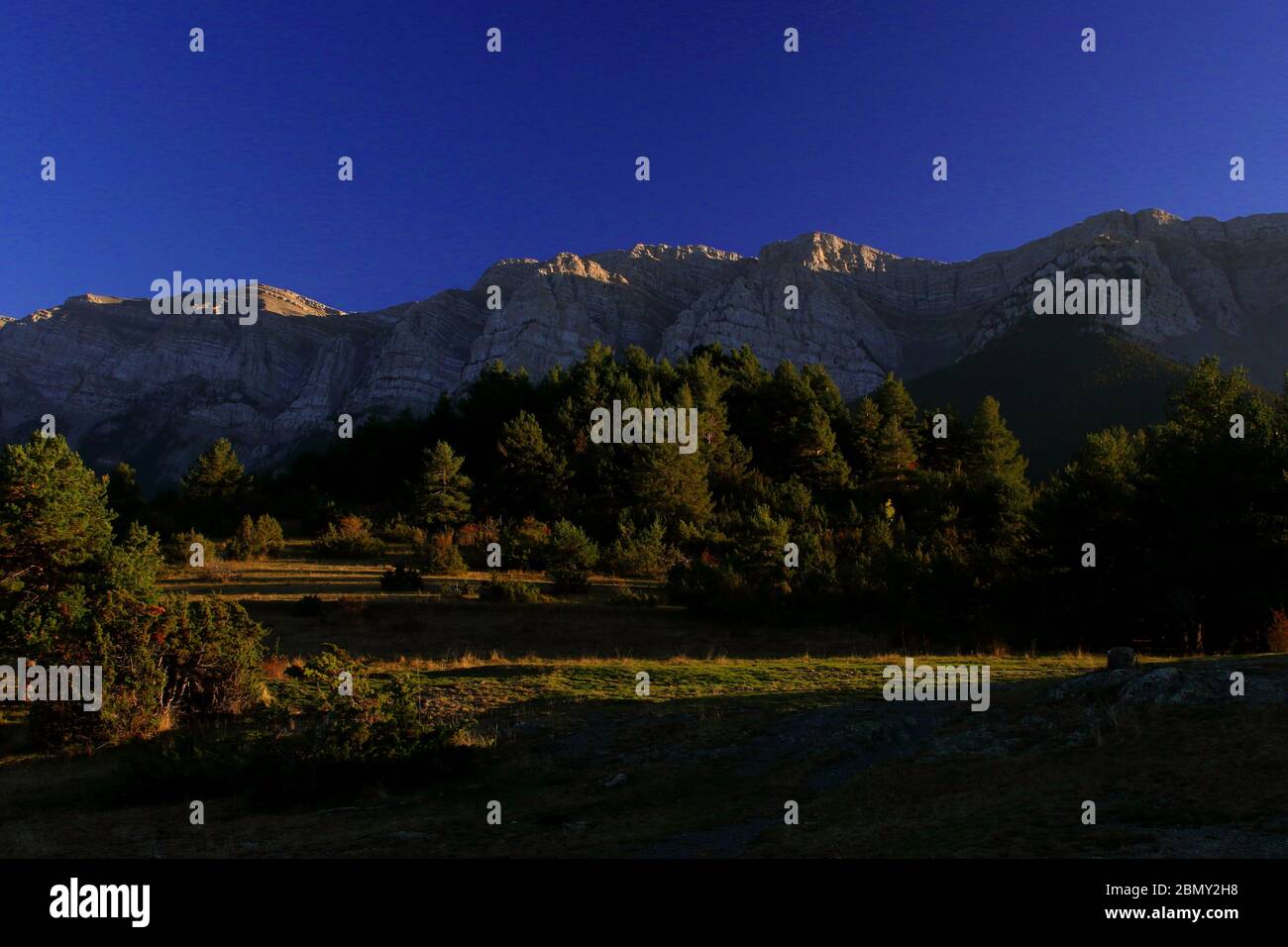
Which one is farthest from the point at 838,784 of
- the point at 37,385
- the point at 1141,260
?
the point at 37,385

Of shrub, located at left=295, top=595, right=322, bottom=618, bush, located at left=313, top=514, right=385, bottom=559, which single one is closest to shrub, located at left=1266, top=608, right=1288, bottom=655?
shrub, located at left=295, top=595, right=322, bottom=618

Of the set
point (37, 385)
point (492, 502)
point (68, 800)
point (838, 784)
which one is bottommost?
point (68, 800)

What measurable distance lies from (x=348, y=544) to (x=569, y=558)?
14.2m

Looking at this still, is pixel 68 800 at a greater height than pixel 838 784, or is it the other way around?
pixel 838 784

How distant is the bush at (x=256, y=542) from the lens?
38812 millimetres

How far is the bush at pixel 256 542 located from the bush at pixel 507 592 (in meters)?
15.2

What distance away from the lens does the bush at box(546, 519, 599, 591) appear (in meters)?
34.4

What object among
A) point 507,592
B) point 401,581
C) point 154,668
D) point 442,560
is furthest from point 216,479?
point 154,668

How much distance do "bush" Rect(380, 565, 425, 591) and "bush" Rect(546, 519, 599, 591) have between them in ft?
19.9

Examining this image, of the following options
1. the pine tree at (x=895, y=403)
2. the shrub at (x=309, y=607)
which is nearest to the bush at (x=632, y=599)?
the shrub at (x=309, y=607)

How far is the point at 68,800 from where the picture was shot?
38.1ft

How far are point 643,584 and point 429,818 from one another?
28.1 meters

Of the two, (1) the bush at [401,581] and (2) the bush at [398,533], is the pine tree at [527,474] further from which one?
(1) the bush at [401,581]
